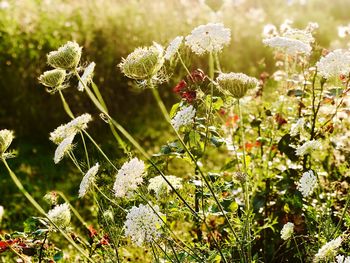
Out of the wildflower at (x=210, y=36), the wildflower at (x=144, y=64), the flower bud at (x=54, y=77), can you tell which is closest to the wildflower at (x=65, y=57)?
the flower bud at (x=54, y=77)

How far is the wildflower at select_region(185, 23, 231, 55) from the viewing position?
6.12 feet

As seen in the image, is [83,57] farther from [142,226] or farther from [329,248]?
[329,248]

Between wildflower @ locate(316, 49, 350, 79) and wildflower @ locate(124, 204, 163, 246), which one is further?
wildflower @ locate(316, 49, 350, 79)

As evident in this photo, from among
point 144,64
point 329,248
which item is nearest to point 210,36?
point 144,64

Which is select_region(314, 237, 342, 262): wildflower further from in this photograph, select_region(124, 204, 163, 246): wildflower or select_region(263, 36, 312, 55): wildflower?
select_region(263, 36, 312, 55): wildflower

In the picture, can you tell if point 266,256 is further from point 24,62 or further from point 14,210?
point 24,62

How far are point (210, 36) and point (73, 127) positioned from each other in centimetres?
55

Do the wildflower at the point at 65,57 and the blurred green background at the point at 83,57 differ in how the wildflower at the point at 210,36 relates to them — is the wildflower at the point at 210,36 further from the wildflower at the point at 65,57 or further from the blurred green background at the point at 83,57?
the blurred green background at the point at 83,57

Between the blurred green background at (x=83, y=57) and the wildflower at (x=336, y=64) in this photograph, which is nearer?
the wildflower at (x=336, y=64)

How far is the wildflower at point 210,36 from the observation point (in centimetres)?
186

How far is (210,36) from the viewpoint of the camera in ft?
6.19

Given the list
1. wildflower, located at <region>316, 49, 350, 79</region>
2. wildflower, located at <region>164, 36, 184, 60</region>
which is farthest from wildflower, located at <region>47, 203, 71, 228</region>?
wildflower, located at <region>316, 49, 350, 79</region>

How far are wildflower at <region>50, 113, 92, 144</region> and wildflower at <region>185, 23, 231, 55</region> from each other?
43 centimetres

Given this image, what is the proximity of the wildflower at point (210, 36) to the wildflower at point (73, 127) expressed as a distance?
1.40 ft
